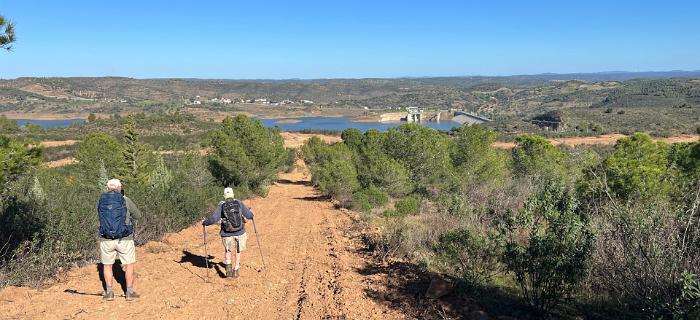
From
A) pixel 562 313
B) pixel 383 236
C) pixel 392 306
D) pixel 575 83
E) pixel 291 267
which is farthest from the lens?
pixel 575 83

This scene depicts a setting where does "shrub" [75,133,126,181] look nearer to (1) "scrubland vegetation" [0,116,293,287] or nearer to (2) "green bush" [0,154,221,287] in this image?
(1) "scrubland vegetation" [0,116,293,287]

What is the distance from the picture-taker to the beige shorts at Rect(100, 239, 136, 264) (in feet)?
20.3

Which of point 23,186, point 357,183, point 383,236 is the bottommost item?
point 357,183

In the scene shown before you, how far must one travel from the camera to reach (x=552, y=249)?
5348mm

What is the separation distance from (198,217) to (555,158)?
1546 cm

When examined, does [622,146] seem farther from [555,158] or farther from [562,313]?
[562,313]

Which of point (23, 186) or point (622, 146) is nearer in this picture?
point (23, 186)

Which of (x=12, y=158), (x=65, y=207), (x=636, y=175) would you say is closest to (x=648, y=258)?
(x=12, y=158)

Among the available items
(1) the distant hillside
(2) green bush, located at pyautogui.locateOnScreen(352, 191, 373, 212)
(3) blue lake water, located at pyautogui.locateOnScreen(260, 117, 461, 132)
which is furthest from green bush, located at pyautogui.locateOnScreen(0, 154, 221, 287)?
(3) blue lake water, located at pyautogui.locateOnScreen(260, 117, 461, 132)

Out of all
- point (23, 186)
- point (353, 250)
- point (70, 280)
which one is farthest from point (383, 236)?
point (23, 186)

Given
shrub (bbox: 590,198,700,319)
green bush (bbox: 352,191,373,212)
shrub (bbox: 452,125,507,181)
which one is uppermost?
shrub (bbox: 590,198,700,319)

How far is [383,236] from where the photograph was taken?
30.9 ft

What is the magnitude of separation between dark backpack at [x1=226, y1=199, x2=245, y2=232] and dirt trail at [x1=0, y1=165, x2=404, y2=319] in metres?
0.84

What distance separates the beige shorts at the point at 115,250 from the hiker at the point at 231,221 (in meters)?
1.19
